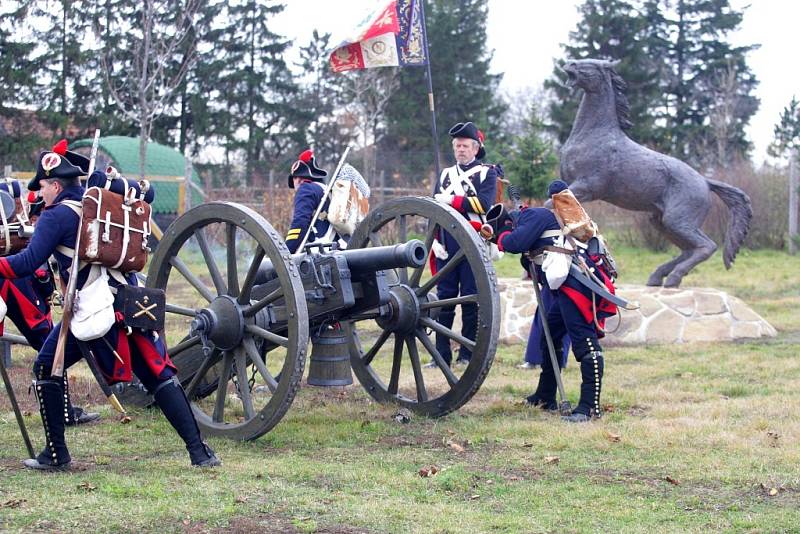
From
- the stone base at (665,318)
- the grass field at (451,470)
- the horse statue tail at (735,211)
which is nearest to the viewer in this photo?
the grass field at (451,470)

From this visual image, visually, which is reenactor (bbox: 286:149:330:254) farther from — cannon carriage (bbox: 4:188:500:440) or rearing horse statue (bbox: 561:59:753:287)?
rearing horse statue (bbox: 561:59:753:287)

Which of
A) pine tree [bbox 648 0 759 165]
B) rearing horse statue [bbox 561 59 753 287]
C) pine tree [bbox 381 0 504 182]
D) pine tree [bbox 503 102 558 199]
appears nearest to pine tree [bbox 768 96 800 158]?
pine tree [bbox 648 0 759 165]

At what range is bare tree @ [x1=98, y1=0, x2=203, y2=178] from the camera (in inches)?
916

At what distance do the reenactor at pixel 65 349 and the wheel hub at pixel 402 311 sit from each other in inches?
64.5

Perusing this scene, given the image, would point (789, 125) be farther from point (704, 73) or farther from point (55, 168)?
point (55, 168)

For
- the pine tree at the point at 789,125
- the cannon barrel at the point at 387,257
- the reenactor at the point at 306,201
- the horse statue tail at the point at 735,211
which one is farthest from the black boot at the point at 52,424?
the pine tree at the point at 789,125

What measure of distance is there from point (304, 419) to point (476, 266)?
147 cm

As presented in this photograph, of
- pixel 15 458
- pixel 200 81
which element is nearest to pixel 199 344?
pixel 15 458

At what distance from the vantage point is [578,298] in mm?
6750

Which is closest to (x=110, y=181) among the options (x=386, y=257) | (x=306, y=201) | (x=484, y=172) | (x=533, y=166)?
(x=386, y=257)

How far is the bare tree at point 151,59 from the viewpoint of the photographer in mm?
23266

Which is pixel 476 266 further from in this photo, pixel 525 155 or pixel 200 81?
pixel 200 81

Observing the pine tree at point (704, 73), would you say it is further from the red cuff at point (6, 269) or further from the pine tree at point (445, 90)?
the red cuff at point (6, 269)

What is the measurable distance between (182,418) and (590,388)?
8.79 feet
